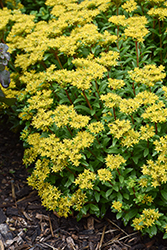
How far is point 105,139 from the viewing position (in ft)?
10.3

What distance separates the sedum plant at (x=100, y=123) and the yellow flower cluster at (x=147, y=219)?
0.03 feet

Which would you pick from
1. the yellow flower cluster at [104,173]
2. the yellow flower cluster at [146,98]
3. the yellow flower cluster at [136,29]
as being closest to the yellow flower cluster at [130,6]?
the yellow flower cluster at [136,29]

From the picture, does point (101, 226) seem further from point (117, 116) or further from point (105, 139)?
point (117, 116)

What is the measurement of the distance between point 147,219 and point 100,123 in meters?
1.14

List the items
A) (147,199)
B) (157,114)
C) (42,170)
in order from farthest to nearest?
(42,170)
(147,199)
(157,114)

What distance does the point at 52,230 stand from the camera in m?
3.26

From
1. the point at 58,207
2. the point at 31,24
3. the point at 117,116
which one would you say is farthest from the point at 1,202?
the point at 31,24

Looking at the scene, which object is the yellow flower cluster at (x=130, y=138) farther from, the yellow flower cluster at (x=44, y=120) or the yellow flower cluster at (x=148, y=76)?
the yellow flower cluster at (x=44, y=120)

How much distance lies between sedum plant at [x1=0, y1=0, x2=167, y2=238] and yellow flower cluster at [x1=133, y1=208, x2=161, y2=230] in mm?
10

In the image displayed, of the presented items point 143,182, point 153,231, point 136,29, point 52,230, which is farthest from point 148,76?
point 52,230

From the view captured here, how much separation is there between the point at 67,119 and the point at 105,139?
551 millimetres

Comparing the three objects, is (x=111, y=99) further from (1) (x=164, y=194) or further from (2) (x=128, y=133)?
(1) (x=164, y=194)

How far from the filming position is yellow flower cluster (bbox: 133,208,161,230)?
262 centimetres

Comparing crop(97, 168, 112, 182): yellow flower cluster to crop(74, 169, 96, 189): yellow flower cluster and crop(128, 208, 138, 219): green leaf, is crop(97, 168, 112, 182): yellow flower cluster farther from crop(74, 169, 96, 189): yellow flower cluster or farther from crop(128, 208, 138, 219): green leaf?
crop(128, 208, 138, 219): green leaf
